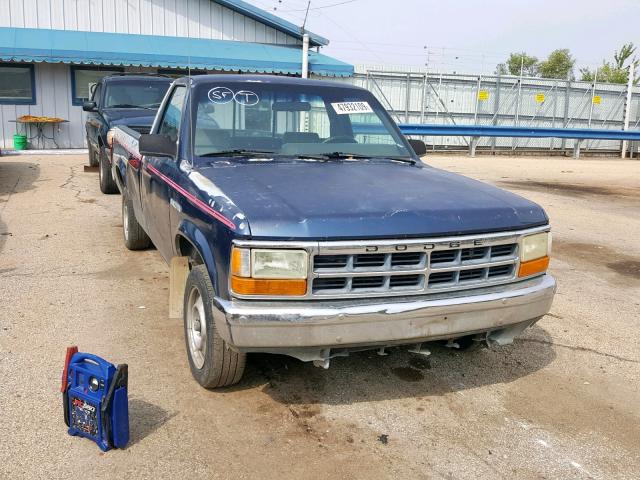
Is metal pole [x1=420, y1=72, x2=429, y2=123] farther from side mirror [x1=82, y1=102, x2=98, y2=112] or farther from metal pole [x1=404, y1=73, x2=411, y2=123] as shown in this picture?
side mirror [x1=82, y1=102, x2=98, y2=112]

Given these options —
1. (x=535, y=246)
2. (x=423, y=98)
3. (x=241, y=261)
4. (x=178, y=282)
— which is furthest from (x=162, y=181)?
(x=423, y=98)

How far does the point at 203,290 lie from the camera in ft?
10.8

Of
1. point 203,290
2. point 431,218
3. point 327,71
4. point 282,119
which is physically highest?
point 327,71

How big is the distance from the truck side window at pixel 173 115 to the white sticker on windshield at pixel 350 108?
1.15 meters

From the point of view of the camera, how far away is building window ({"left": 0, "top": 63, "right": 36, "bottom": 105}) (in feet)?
55.1

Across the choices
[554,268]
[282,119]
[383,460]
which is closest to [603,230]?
[554,268]

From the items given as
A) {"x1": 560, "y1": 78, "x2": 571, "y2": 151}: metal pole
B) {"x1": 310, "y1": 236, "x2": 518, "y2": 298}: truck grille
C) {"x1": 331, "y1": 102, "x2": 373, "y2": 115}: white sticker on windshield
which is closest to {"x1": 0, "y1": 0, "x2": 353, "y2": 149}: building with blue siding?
{"x1": 560, "y1": 78, "x2": 571, "y2": 151}: metal pole

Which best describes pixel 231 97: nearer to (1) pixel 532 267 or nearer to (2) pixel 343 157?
(2) pixel 343 157

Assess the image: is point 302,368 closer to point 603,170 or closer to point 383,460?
point 383,460

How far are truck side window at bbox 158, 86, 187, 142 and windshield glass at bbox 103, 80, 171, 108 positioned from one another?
5.47 m

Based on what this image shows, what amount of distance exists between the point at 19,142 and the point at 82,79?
2.54 metres

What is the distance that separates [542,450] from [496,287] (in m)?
0.86

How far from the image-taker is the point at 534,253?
352 cm

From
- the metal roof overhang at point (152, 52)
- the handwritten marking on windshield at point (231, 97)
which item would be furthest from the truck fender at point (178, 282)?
the metal roof overhang at point (152, 52)
